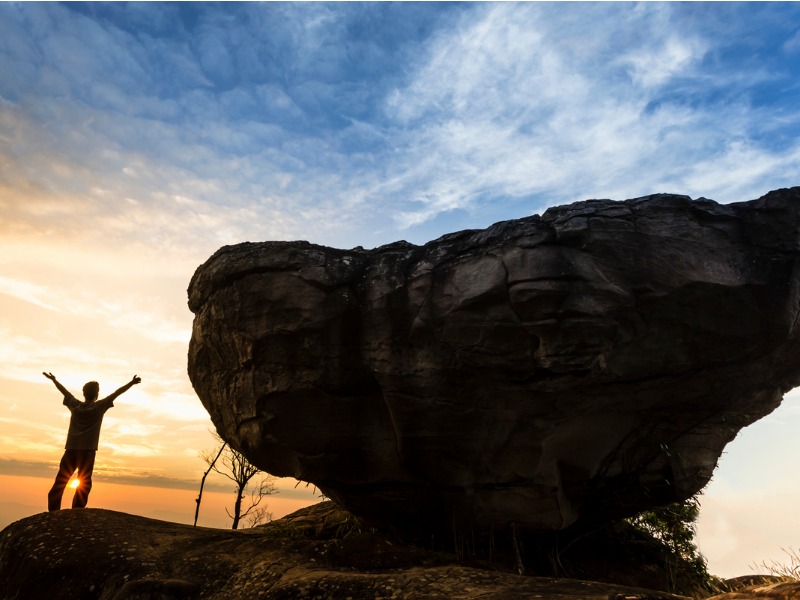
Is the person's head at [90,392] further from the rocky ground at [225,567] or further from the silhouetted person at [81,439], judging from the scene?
the rocky ground at [225,567]

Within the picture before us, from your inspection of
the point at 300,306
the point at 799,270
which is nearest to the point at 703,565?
the point at 799,270

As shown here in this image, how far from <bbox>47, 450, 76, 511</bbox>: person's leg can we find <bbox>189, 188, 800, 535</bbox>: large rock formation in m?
3.88

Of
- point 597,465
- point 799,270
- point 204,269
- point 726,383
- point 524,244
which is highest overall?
point 204,269

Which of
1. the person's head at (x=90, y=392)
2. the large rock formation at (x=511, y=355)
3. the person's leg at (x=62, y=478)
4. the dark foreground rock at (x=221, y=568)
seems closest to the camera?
the dark foreground rock at (x=221, y=568)

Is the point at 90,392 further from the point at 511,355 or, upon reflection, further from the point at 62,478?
the point at 511,355

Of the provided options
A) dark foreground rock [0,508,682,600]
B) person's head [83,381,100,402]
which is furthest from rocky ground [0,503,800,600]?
person's head [83,381,100,402]

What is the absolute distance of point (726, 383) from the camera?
1172cm

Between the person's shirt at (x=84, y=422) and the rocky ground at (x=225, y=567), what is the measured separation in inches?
66.5

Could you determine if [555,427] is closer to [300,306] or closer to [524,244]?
[524,244]

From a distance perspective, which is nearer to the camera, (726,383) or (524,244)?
(524,244)

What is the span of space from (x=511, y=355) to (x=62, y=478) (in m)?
11.7

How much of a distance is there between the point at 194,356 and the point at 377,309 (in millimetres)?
5357

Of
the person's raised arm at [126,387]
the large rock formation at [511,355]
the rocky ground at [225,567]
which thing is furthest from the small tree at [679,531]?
the person's raised arm at [126,387]

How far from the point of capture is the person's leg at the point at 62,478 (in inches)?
536
